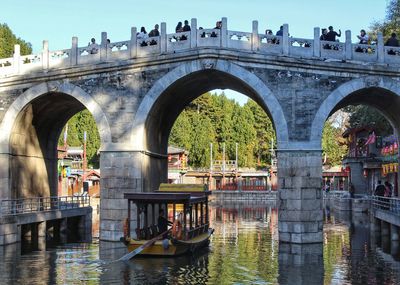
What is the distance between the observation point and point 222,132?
73.3m

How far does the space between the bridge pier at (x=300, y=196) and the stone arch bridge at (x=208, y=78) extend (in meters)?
0.04

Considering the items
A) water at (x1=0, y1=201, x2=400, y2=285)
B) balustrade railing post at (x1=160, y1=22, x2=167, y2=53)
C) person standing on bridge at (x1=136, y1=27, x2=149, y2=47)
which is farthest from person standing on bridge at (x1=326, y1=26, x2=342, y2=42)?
water at (x1=0, y1=201, x2=400, y2=285)

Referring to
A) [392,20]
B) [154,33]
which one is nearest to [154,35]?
[154,33]

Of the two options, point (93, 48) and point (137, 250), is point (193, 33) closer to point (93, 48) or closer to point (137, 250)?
point (93, 48)

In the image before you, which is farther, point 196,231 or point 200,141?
point 200,141

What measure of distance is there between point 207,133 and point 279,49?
47.5 metres

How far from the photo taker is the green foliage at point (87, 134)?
219 feet

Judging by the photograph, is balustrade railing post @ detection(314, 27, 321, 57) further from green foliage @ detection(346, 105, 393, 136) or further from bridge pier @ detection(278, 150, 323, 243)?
green foliage @ detection(346, 105, 393, 136)

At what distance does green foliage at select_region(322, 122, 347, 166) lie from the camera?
69.6 m

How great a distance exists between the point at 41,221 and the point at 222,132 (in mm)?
48691

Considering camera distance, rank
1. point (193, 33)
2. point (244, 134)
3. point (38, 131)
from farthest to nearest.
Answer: point (244, 134) → point (38, 131) → point (193, 33)

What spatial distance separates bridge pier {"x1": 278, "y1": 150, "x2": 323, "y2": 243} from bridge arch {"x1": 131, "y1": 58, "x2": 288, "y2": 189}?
1059mm

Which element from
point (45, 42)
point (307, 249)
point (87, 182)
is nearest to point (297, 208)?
point (307, 249)

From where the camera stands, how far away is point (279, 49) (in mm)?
24047
